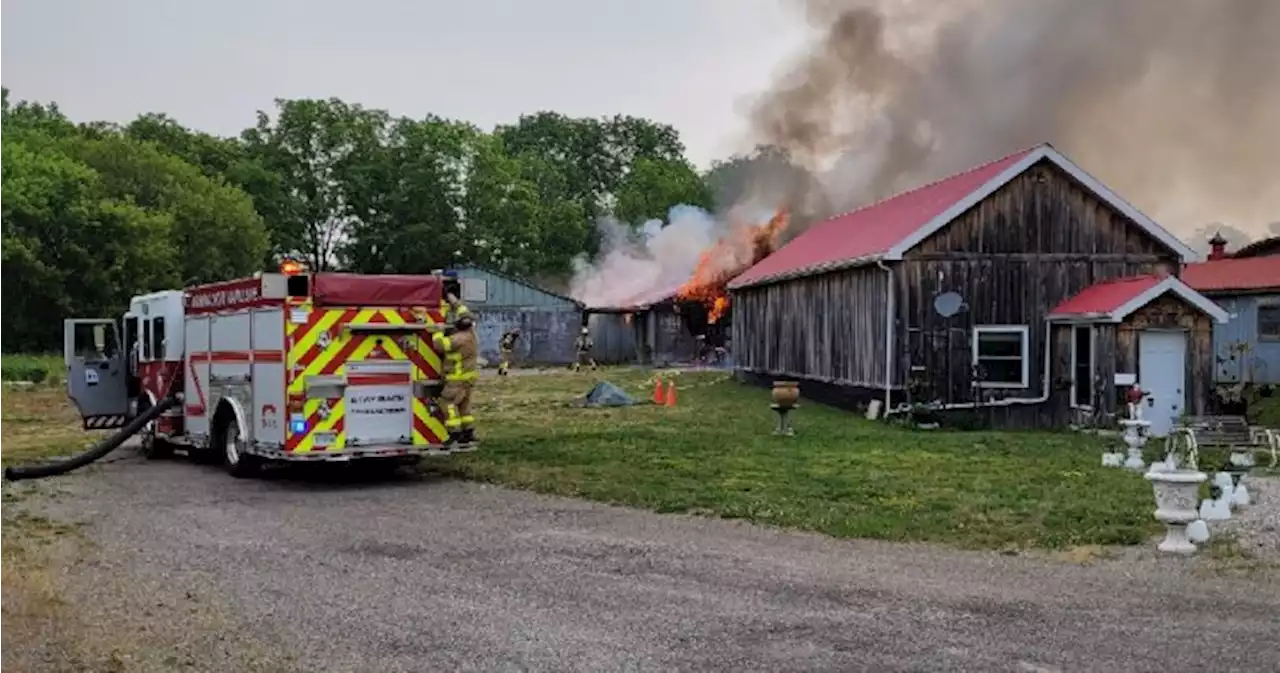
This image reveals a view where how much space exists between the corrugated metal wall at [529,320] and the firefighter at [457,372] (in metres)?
35.4

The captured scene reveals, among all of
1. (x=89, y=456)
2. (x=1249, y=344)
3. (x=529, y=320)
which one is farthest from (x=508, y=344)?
(x=89, y=456)

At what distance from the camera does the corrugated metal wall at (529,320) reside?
5050 centimetres

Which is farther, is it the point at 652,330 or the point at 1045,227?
the point at 652,330

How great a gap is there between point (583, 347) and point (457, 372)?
34.6 m

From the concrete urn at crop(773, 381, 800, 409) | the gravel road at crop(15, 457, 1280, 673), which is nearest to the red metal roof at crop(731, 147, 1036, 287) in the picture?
the concrete urn at crop(773, 381, 800, 409)

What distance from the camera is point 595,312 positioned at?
2067 inches

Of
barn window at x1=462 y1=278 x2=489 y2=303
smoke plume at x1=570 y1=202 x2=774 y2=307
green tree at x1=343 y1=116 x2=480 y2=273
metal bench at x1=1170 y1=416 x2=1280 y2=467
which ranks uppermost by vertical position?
green tree at x1=343 y1=116 x2=480 y2=273

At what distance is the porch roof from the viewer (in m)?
21.4

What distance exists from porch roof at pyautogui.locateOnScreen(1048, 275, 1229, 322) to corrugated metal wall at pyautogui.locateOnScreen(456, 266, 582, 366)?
3025 cm

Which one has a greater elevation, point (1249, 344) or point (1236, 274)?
point (1236, 274)

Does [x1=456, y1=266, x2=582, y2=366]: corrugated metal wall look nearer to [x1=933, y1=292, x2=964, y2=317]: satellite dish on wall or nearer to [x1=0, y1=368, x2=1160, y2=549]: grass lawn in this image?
[x1=0, y1=368, x2=1160, y2=549]: grass lawn

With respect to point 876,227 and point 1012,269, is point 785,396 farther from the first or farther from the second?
point 876,227

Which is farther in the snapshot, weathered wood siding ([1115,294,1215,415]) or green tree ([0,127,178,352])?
green tree ([0,127,178,352])

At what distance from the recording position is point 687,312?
50.6m
